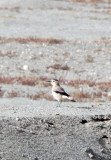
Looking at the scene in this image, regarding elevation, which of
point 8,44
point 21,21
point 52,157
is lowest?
point 52,157

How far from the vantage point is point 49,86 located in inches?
Result: 723

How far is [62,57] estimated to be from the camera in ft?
83.9

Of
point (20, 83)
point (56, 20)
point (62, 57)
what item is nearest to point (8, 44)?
point (62, 57)

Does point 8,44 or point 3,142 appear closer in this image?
point 3,142

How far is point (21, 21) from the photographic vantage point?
41875 millimetres

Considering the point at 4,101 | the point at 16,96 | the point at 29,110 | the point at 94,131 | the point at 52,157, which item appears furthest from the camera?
the point at 16,96

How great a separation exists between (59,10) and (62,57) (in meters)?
27.9

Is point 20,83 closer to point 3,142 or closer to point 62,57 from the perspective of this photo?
point 62,57

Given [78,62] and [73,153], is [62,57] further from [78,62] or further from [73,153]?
[73,153]

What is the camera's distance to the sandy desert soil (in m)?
9.44

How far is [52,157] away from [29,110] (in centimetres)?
238

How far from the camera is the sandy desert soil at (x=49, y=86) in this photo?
9438 mm

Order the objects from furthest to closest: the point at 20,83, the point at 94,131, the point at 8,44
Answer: the point at 8,44
the point at 20,83
the point at 94,131

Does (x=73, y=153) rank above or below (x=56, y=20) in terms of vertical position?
below
